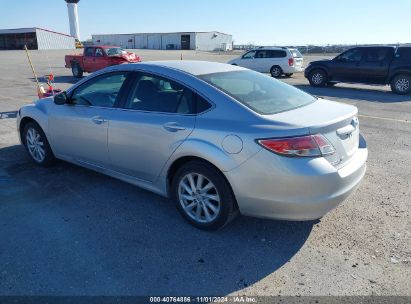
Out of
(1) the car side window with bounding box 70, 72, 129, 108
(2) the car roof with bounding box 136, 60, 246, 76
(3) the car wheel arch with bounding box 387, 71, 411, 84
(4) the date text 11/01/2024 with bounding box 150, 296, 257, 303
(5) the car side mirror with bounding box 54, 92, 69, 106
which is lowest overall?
(4) the date text 11/01/2024 with bounding box 150, 296, 257, 303

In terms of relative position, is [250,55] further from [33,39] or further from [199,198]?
[33,39]

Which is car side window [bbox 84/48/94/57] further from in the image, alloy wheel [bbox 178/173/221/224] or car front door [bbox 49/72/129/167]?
alloy wheel [bbox 178/173/221/224]

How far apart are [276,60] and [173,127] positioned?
1685cm

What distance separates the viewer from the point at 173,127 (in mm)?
3586

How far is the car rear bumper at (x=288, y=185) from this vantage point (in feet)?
9.86

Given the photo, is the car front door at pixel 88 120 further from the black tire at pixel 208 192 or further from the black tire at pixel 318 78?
the black tire at pixel 318 78

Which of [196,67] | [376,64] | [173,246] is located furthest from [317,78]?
[173,246]

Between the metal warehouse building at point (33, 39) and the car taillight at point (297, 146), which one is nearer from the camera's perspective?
the car taillight at point (297, 146)

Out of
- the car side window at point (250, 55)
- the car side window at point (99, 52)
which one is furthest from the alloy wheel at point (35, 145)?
the car side window at point (250, 55)

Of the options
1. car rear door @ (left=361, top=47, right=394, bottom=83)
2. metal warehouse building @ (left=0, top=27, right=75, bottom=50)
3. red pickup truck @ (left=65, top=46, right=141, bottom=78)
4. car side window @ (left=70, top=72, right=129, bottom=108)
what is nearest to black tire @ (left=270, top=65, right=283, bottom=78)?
car rear door @ (left=361, top=47, right=394, bottom=83)

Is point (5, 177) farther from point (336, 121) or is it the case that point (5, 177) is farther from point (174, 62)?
point (336, 121)

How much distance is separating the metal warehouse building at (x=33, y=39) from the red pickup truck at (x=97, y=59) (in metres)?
48.9

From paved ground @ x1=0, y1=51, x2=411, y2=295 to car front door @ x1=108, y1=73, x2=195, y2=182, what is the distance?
52 centimetres

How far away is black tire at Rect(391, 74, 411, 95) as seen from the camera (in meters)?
13.9
